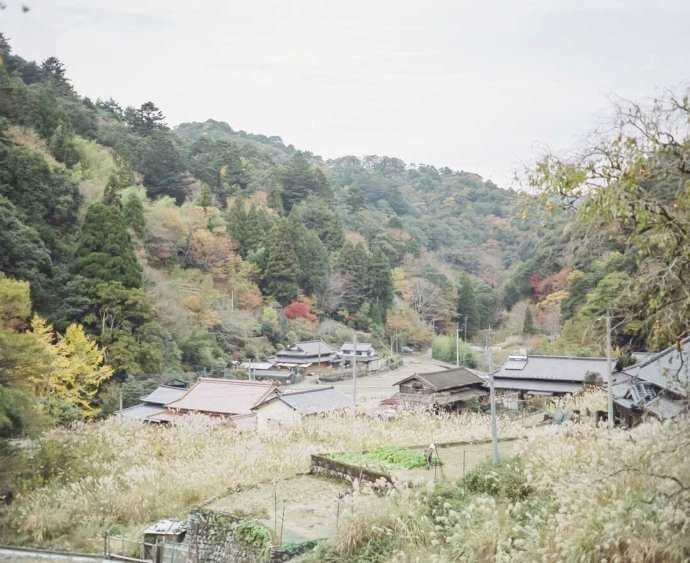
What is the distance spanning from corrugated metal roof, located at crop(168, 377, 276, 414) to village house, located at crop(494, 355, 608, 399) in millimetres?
10209

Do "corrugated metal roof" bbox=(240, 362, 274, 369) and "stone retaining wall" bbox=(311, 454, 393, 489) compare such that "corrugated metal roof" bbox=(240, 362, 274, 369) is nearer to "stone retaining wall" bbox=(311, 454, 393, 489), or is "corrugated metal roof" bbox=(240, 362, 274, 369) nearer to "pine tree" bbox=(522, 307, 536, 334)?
"pine tree" bbox=(522, 307, 536, 334)

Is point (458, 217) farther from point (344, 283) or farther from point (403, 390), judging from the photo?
point (403, 390)

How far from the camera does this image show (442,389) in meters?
25.5

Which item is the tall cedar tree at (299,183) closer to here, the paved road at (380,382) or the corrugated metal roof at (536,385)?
the paved road at (380,382)

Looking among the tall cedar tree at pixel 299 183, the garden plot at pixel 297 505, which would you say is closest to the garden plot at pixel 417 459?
the garden plot at pixel 297 505

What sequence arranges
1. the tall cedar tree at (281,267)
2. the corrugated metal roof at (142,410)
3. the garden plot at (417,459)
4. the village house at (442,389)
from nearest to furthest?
the garden plot at (417,459) < the corrugated metal roof at (142,410) < the village house at (442,389) < the tall cedar tree at (281,267)

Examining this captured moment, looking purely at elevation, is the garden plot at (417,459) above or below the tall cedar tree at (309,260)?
below

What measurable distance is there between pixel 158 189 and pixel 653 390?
3364cm

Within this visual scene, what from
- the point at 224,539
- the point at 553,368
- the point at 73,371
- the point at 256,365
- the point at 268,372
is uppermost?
the point at 73,371

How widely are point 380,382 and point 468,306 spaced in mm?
14943

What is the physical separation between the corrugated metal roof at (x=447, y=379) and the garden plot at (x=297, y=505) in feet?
48.9

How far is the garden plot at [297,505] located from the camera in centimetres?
816

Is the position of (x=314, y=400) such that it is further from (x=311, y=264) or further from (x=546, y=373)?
(x=311, y=264)

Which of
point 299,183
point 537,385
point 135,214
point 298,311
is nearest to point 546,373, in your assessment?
point 537,385
